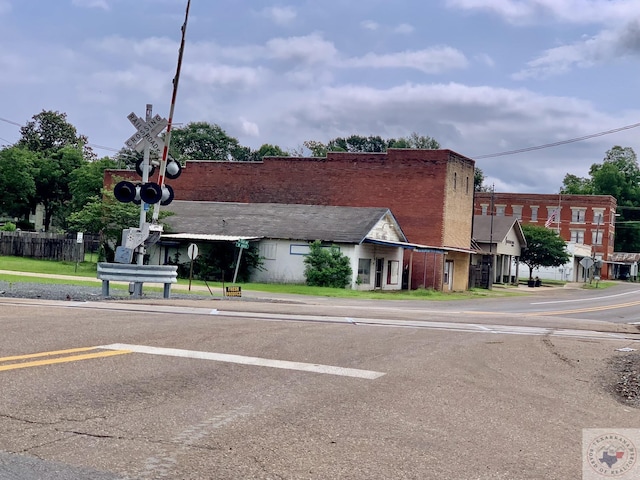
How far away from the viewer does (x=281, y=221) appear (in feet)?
147

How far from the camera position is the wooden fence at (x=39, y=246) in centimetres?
5284

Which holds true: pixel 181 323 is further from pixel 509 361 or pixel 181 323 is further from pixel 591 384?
pixel 591 384

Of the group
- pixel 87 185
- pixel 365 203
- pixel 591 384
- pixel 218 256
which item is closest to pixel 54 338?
pixel 591 384

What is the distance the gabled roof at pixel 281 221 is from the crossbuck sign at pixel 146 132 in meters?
22.3

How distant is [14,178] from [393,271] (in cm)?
3936

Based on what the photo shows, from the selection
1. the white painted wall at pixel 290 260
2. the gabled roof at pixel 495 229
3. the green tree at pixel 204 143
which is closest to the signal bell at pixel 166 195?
the white painted wall at pixel 290 260

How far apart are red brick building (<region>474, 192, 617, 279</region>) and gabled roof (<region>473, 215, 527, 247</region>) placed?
2863 cm

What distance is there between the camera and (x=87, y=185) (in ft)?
211

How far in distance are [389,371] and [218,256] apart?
3309cm

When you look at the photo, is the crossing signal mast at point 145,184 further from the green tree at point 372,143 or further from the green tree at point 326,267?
the green tree at point 372,143

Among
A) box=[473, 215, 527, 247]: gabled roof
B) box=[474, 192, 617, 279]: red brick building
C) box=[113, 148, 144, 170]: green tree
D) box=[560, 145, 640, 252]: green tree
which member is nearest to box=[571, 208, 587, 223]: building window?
box=[474, 192, 617, 279]: red brick building

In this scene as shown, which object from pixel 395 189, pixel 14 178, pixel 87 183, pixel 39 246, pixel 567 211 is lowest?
pixel 39 246

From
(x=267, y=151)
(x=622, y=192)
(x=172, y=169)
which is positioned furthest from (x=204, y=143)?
(x=172, y=169)

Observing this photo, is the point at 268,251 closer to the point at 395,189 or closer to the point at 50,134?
the point at 395,189
